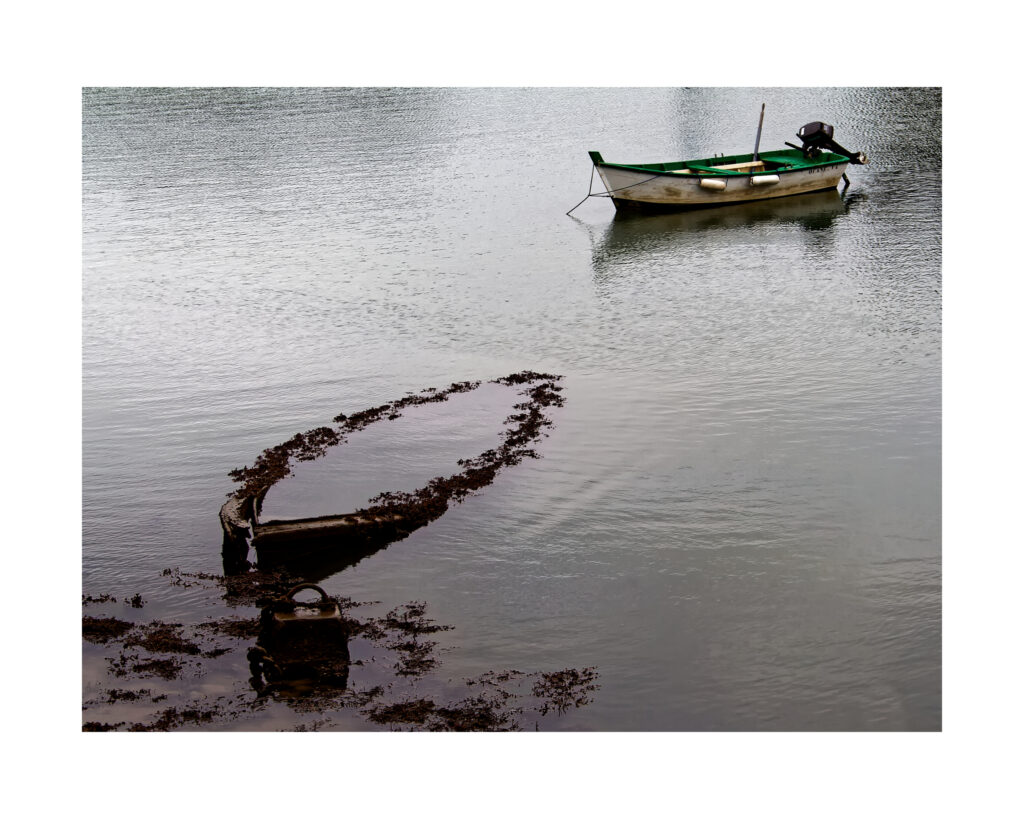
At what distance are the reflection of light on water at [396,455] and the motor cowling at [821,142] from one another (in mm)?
17238

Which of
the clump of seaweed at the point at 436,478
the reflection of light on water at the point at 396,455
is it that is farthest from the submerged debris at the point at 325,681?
the reflection of light on water at the point at 396,455

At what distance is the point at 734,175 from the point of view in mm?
33312

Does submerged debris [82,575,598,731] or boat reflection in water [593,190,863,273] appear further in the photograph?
boat reflection in water [593,190,863,273]

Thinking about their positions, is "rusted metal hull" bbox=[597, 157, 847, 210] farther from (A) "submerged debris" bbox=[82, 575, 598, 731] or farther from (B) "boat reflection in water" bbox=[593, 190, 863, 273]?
(A) "submerged debris" bbox=[82, 575, 598, 731]

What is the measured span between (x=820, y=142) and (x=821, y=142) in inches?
1.1

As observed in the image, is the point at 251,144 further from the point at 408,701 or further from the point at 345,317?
the point at 408,701

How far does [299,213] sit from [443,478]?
16.1 m

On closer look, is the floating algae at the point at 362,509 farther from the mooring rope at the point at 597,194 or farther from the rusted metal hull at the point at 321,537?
the mooring rope at the point at 597,194

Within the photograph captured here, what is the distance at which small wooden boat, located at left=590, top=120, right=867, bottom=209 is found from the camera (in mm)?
32969

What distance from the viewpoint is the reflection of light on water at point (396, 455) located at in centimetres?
1714

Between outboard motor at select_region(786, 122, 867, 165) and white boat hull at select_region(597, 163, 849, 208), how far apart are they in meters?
0.38

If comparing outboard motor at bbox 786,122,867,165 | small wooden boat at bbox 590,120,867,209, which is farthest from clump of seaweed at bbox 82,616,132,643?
outboard motor at bbox 786,122,867,165

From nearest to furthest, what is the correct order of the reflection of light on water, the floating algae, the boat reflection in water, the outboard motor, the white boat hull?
the floating algae < the reflection of light on water < the boat reflection in water < the white boat hull < the outboard motor

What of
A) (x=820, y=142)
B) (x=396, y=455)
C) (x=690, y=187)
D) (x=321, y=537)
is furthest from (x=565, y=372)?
(x=820, y=142)
